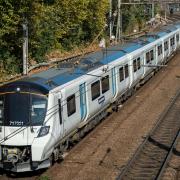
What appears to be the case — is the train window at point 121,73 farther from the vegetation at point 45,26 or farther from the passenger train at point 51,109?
the vegetation at point 45,26

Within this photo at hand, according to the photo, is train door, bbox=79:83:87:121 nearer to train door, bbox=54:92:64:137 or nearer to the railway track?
train door, bbox=54:92:64:137

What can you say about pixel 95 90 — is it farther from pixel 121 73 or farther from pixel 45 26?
pixel 45 26

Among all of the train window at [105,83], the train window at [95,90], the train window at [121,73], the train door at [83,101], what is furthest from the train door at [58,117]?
the train window at [121,73]

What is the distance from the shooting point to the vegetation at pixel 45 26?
27145 millimetres

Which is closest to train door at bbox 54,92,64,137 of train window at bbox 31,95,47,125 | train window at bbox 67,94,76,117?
train window at bbox 31,95,47,125

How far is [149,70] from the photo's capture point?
1188 inches

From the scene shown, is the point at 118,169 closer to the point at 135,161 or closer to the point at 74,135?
the point at 135,161

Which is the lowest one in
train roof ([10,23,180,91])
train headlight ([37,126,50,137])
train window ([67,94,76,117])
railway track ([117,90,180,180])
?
railway track ([117,90,180,180])

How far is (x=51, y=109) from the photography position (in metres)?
14.1

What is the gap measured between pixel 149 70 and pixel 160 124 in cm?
1007

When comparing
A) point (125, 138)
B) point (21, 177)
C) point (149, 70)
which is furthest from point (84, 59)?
point (149, 70)

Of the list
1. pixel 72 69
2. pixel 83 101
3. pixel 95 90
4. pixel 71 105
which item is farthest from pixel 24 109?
pixel 95 90

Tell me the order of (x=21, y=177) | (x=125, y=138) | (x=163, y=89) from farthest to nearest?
(x=163, y=89) → (x=125, y=138) → (x=21, y=177)

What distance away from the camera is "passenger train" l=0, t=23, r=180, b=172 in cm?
1383
